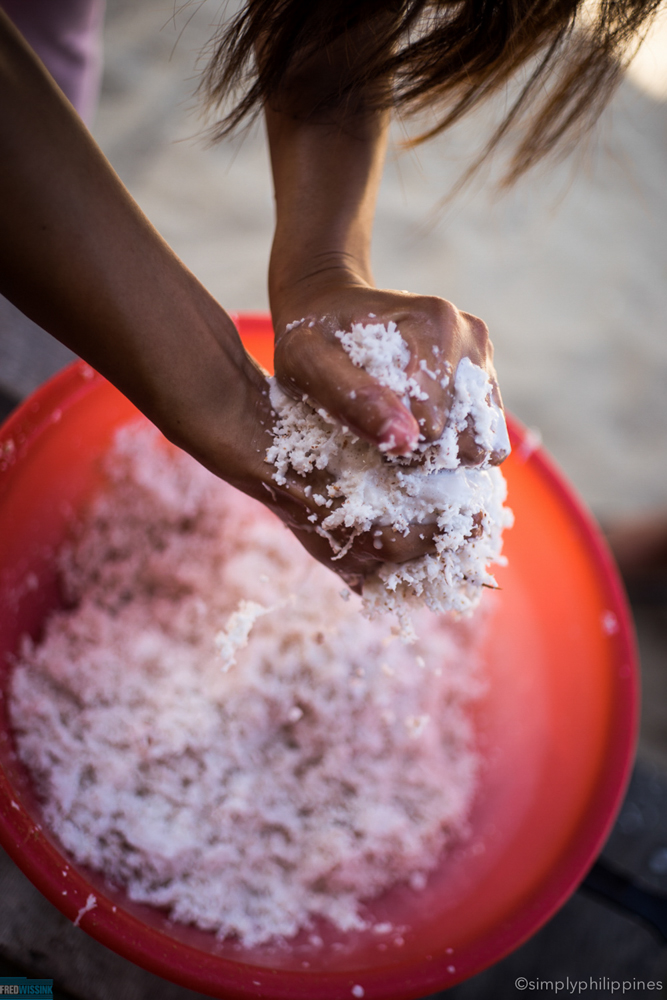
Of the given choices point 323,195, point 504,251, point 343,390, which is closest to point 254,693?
point 343,390

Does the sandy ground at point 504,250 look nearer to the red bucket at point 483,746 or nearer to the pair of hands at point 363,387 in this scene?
the red bucket at point 483,746

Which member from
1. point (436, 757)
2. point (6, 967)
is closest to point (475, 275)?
point (436, 757)

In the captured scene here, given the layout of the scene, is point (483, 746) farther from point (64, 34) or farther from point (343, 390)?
point (64, 34)

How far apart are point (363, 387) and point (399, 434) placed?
0.05 meters

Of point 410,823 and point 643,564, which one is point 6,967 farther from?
point 643,564

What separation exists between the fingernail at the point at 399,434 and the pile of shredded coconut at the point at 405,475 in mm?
25

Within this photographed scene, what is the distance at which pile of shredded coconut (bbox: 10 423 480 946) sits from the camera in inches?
24.0

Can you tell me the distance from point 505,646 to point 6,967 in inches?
27.5

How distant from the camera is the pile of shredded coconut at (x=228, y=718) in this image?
608 mm

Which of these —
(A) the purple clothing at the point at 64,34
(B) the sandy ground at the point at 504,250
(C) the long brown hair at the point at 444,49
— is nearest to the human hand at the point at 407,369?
(C) the long brown hair at the point at 444,49

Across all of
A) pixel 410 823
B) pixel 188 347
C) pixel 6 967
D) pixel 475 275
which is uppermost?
pixel 188 347

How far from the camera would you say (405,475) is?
460mm

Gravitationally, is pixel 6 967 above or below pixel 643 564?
below

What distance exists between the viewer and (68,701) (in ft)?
2.18
